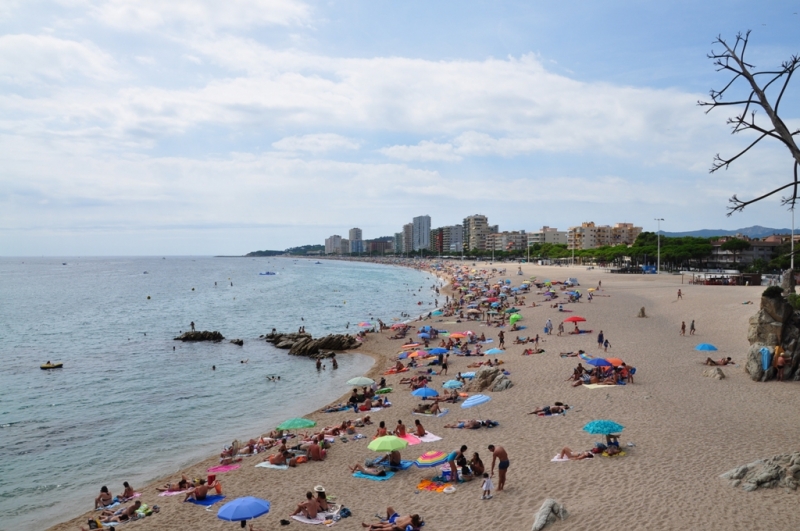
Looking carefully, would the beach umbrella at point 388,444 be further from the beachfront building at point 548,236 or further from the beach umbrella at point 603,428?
the beachfront building at point 548,236

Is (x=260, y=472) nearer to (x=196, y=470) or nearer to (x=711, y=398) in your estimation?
(x=196, y=470)

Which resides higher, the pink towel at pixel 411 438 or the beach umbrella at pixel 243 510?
the beach umbrella at pixel 243 510

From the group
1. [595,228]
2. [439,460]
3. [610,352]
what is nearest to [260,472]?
[439,460]

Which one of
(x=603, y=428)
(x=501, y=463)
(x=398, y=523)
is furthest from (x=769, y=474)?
(x=398, y=523)

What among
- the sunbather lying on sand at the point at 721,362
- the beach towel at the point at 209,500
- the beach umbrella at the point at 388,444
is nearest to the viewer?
the beach towel at the point at 209,500

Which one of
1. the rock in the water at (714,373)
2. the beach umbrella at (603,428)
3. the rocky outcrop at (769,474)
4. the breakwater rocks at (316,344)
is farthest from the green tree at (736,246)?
the rocky outcrop at (769,474)

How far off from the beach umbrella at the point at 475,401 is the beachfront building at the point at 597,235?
142 metres

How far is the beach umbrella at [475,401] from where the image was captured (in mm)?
16422

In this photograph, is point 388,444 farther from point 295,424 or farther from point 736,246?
point 736,246

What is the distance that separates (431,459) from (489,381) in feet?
24.2

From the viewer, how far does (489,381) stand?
742 inches

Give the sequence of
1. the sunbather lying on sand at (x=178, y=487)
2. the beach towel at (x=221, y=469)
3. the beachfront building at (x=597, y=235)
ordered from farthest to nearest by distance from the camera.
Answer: the beachfront building at (x=597, y=235)
the beach towel at (x=221, y=469)
the sunbather lying on sand at (x=178, y=487)

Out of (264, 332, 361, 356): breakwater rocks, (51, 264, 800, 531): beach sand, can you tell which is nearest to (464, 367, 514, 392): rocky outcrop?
(51, 264, 800, 531): beach sand

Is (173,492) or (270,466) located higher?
(270,466)
